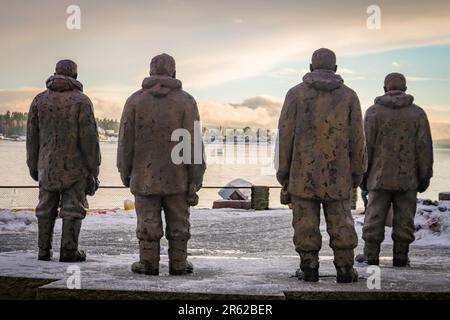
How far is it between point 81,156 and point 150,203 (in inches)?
64.9

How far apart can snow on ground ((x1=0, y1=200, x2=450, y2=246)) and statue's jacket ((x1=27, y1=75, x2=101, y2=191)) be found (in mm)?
7360

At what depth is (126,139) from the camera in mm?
9211

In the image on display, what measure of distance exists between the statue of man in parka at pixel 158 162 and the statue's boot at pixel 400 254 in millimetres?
3055

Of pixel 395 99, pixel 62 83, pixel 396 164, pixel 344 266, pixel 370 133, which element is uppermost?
pixel 62 83

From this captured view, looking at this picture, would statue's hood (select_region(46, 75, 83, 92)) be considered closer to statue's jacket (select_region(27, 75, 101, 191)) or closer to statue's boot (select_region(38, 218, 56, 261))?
A: statue's jacket (select_region(27, 75, 101, 191))

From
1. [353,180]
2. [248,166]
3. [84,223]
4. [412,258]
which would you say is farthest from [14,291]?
[248,166]

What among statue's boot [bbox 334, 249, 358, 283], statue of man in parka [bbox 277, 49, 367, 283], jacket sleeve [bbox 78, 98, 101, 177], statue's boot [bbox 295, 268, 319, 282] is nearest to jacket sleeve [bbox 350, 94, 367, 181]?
statue of man in parka [bbox 277, 49, 367, 283]

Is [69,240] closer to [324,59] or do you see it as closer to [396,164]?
[324,59]

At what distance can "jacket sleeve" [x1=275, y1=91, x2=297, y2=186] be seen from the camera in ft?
29.1

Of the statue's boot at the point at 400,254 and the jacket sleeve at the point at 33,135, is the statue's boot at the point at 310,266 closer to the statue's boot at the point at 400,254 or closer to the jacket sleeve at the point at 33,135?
the statue's boot at the point at 400,254

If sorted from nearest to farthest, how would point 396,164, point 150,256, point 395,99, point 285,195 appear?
point 285,195 → point 150,256 → point 396,164 → point 395,99

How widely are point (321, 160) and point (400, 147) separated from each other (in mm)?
2097

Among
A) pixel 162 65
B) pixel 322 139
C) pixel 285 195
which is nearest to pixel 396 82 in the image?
pixel 322 139
